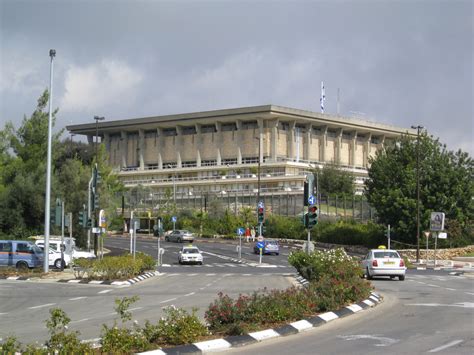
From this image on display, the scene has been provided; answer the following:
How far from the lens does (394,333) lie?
44.4ft

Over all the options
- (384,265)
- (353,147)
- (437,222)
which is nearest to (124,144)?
(353,147)

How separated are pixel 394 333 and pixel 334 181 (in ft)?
318

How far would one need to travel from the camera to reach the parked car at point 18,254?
125 ft

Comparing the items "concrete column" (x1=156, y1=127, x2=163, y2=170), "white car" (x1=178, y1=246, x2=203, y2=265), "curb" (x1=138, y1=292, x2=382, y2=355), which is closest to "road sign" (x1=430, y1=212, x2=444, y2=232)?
"white car" (x1=178, y1=246, x2=203, y2=265)

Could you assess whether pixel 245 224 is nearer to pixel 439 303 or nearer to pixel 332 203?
pixel 332 203

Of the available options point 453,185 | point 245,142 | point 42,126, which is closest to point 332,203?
point 453,185

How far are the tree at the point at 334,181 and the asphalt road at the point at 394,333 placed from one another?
88.8 metres

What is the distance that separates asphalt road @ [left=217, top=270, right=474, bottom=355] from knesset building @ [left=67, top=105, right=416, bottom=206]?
97.5 m

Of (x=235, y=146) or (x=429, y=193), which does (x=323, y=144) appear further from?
(x=429, y=193)

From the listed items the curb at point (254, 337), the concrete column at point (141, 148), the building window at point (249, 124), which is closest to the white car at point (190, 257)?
the curb at point (254, 337)

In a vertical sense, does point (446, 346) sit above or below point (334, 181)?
below

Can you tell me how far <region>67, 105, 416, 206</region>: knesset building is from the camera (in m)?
124

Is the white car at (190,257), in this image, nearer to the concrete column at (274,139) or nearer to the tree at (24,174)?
the tree at (24,174)

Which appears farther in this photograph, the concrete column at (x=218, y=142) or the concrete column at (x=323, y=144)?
the concrete column at (x=323, y=144)
